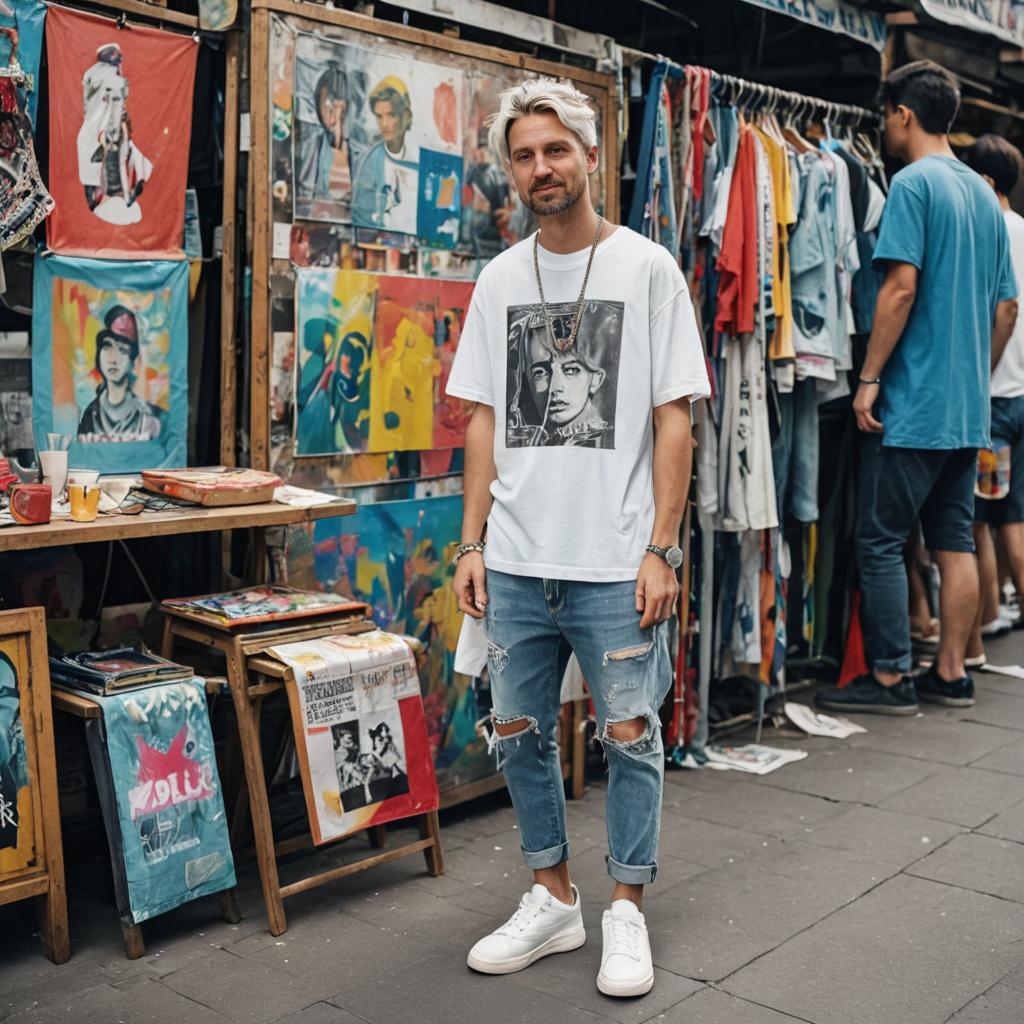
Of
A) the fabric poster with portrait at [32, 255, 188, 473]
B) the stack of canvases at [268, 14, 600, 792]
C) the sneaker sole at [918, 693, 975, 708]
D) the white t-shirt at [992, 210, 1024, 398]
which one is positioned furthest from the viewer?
the white t-shirt at [992, 210, 1024, 398]

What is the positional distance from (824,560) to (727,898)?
101 inches

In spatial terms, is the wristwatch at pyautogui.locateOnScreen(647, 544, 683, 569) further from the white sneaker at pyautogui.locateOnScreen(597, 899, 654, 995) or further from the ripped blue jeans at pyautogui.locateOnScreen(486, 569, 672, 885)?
the white sneaker at pyautogui.locateOnScreen(597, 899, 654, 995)

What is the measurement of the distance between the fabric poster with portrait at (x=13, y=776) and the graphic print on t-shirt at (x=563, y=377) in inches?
48.9

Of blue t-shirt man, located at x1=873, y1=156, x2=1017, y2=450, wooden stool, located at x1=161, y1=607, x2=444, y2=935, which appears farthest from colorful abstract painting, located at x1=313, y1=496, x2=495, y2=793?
blue t-shirt man, located at x1=873, y1=156, x2=1017, y2=450

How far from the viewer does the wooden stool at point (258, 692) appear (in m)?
3.38

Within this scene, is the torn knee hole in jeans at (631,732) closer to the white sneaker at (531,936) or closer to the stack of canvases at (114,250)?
the white sneaker at (531,936)

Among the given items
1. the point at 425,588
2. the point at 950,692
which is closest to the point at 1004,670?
the point at 950,692

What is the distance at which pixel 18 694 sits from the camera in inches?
123

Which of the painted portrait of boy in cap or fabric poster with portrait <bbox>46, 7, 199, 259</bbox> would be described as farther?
the painted portrait of boy in cap

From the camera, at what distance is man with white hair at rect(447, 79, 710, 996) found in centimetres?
303

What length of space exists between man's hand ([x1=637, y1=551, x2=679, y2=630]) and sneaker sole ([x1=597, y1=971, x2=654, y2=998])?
79 cm

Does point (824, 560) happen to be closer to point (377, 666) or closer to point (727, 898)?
point (727, 898)

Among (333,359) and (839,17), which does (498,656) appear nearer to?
(333,359)

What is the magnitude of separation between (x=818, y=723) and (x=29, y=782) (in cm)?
324
